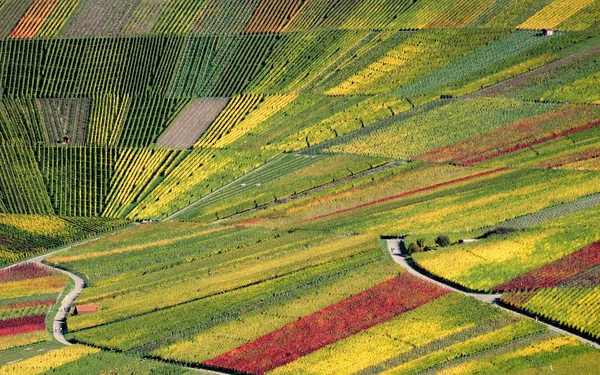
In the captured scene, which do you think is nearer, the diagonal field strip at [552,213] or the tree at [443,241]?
the tree at [443,241]

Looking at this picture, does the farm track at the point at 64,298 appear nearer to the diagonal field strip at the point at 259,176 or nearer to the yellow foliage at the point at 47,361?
the yellow foliage at the point at 47,361

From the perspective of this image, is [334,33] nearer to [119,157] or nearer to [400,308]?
[119,157]

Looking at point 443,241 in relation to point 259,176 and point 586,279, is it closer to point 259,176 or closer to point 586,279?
point 586,279

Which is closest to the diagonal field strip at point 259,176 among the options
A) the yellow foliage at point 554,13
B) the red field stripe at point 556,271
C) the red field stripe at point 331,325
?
the red field stripe at point 331,325

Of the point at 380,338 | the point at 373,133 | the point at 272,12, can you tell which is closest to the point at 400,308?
the point at 380,338

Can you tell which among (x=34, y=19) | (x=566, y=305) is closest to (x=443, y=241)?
(x=566, y=305)
